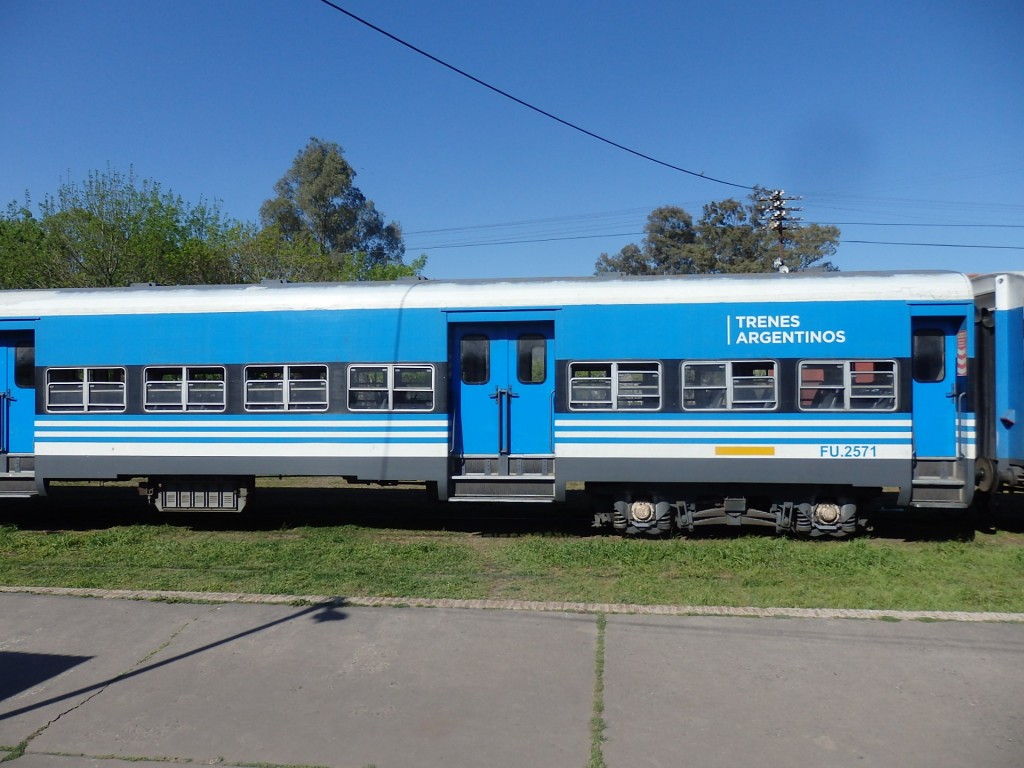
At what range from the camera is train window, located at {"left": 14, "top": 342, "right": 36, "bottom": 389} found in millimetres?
11641

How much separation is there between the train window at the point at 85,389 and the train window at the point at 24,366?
0.67 meters

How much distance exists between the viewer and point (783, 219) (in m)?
34.8

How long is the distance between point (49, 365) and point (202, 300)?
242 cm

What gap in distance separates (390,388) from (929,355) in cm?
681

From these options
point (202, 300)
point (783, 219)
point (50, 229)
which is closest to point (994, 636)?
point (202, 300)

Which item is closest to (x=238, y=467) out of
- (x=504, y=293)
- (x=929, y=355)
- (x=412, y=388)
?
(x=412, y=388)

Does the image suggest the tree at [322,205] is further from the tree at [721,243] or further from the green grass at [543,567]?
the green grass at [543,567]

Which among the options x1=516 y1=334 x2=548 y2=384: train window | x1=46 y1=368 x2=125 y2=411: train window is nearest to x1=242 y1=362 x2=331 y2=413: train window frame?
x1=46 y1=368 x2=125 y2=411: train window

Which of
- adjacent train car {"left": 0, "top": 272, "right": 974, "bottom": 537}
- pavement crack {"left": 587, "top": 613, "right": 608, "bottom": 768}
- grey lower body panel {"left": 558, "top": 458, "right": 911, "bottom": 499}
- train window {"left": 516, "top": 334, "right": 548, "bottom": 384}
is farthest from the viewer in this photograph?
train window {"left": 516, "top": 334, "right": 548, "bottom": 384}

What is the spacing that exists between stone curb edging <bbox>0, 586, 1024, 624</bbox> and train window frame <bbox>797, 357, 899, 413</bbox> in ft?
10.4

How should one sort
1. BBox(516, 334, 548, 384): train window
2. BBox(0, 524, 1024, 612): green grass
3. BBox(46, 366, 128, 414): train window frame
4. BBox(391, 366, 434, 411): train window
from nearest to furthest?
BBox(0, 524, 1024, 612): green grass
BBox(391, 366, 434, 411): train window
BBox(516, 334, 548, 384): train window
BBox(46, 366, 128, 414): train window frame

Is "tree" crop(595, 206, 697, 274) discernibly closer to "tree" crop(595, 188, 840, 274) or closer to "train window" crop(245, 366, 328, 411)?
"tree" crop(595, 188, 840, 274)

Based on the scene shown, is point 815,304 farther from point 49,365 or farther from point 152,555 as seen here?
point 49,365

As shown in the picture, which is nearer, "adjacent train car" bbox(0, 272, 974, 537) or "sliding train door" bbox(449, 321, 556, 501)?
"adjacent train car" bbox(0, 272, 974, 537)
